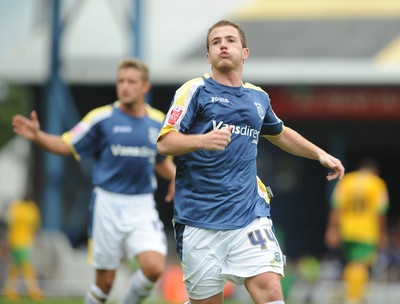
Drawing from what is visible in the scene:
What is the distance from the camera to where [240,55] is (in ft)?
24.0

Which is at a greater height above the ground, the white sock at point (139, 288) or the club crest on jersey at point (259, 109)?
the club crest on jersey at point (259, 109)

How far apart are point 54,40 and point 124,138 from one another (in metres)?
11.1

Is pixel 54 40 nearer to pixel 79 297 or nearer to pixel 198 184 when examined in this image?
pixel 79 297

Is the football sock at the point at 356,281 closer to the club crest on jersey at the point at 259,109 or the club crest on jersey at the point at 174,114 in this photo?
the club crest on jersey at the point at 259,109

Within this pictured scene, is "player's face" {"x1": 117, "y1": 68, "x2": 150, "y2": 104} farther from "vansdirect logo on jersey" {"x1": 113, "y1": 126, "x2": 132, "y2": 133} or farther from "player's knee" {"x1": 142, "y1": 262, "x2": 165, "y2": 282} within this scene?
"player's knee" {"x1": 142, "y1": 262, "x2": 165, "y2": 282}

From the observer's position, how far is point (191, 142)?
22.4ft

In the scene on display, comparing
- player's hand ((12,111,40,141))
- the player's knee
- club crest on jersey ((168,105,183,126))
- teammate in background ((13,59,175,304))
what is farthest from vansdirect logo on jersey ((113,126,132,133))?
club crest on jersey ((168,105,183,126))

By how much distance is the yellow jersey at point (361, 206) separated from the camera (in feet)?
51.0

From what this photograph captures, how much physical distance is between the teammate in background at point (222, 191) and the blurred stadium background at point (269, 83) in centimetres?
1227

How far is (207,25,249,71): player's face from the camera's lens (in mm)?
7250

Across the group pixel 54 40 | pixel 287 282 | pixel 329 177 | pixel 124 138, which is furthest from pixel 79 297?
pixel 329 177

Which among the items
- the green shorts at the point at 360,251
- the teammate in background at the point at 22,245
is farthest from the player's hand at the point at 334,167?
the teammate in background at the point at 22,245

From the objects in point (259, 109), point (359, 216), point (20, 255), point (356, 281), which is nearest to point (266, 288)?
point (259, 109)

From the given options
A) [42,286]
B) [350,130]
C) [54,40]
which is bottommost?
[42,286]
